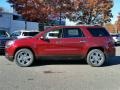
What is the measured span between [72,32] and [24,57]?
2.17 metres

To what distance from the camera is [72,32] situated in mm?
13992

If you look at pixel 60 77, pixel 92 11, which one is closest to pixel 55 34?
pixel 60 77

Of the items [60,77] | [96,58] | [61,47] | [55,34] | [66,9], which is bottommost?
[60,77]

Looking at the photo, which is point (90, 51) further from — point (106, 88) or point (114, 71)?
point (106, 88)

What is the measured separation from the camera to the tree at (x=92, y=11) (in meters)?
49.2

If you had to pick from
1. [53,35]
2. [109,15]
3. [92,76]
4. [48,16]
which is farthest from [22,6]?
[92,76]

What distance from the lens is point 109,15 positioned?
51312mm

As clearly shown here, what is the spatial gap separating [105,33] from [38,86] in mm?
5624

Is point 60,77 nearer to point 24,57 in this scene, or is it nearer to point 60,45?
point 60,45

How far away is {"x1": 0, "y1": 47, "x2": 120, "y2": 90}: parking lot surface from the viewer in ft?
30.8

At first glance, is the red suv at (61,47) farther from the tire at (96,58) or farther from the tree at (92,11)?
the tree at (92,11)

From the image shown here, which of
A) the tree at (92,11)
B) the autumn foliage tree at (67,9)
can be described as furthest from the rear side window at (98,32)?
the tree at (92,11)

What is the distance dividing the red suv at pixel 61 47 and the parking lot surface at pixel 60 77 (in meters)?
0.39

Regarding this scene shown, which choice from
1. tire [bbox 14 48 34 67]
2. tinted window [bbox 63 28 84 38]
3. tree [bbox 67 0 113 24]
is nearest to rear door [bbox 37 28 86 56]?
tinted window [bbox 63 28 84 38]
